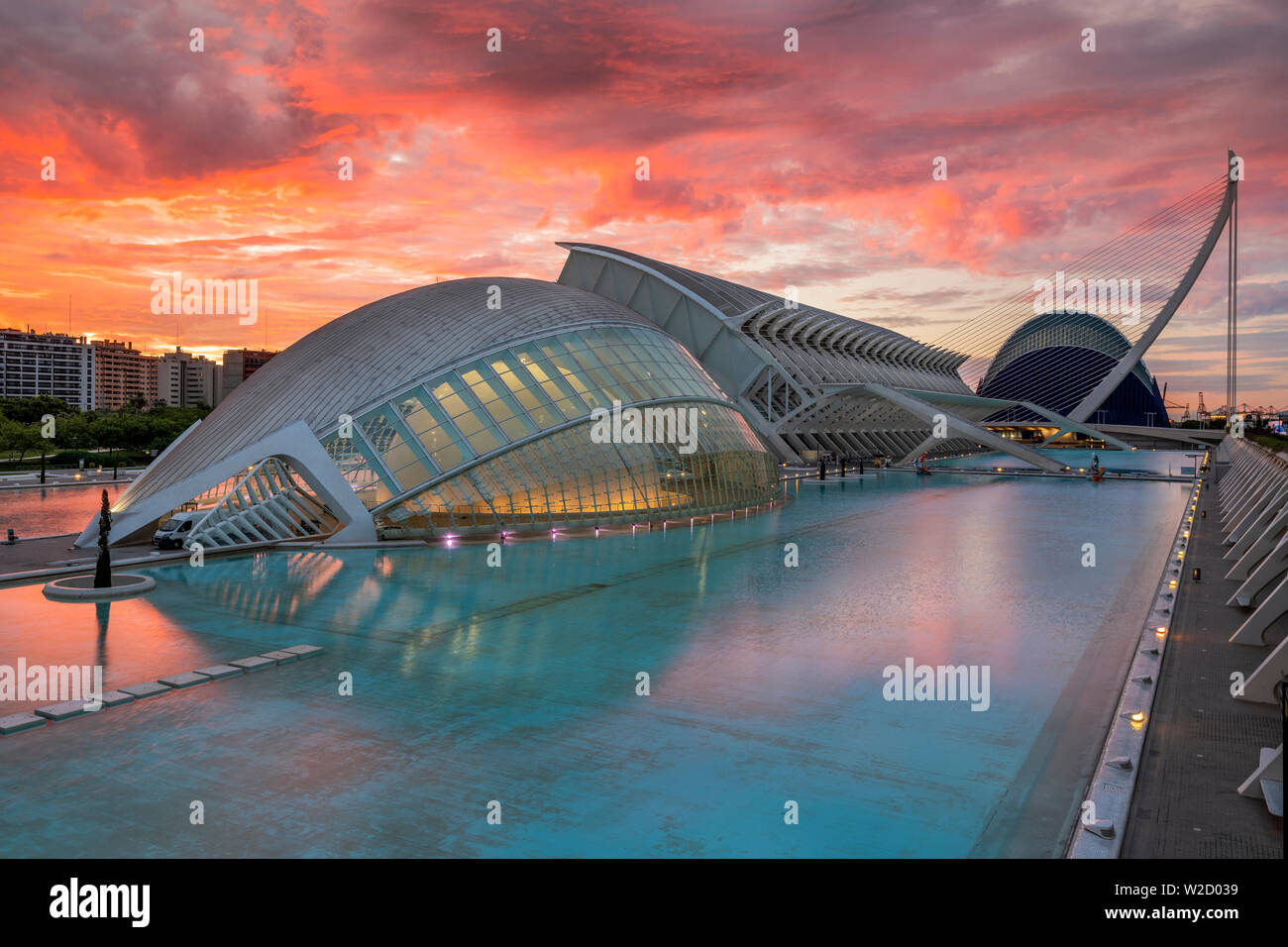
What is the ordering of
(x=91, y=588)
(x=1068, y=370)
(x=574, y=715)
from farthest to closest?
1. (x=1068, y=370)
2. (x=91, y=588)
3. (x=574, y=715)

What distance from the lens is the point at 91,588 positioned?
57.4ft

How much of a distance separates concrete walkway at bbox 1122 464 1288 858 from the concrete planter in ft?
58.5

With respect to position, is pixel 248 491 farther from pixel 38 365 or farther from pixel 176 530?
pixel 38 365

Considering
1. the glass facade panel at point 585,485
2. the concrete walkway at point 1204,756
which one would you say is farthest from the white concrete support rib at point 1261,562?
the glass facade panel at point 585,485

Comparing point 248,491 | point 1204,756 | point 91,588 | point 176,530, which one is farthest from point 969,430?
point 91,588

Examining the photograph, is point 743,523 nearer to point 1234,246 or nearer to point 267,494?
point 267,494

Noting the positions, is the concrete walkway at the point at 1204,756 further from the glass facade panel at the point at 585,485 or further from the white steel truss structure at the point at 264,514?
the white steel truss structure at the point at 264,514

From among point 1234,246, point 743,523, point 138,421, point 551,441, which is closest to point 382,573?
point 551,441

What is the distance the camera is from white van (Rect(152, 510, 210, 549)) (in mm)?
22609

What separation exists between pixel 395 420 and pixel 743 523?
1252 cm

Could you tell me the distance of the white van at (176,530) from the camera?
22.6 metres

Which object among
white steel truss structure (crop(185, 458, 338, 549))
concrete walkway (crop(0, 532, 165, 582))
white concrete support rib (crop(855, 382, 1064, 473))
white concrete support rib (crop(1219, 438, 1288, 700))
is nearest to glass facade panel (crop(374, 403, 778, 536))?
white steel truss structure (crop(185, 458, 338, 549))

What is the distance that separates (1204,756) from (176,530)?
22891 millimetres

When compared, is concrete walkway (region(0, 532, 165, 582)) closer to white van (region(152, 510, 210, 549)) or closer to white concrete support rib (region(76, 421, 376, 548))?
white van (region(152, 510, 210, 549))
